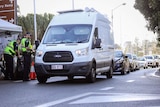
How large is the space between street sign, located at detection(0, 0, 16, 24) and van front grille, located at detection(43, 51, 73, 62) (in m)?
10.7

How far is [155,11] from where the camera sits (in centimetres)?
2600

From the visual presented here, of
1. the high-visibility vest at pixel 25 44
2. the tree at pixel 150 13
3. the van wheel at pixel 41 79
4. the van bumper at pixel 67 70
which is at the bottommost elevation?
the van wheel at pixel 41 79

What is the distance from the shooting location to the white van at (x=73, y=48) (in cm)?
1306

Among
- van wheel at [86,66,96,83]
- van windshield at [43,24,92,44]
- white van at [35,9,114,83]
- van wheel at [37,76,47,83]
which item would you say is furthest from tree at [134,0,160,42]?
van wheel at [37,76,47,83]

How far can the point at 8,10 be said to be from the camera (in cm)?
2391

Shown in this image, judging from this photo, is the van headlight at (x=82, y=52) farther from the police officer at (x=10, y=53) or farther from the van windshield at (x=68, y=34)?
the police officer at (x=10, y=53)

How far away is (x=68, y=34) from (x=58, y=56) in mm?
1309

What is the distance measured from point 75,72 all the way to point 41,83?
1.48 metres

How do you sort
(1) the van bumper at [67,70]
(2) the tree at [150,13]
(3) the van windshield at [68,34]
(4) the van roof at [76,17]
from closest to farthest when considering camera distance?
(1) the van bumper at [67,70] → (3) the van windshield at [68,34] → (4) the van roof at [76,17] → (2) the tree at [150,13]

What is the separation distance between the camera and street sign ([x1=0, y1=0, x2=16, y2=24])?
23688 mm

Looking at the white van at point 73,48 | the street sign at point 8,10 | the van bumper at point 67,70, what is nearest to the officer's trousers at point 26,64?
the white van at point 73,48

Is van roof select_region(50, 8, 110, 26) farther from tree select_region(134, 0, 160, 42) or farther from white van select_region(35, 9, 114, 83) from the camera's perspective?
tree select_region(134, 0, 160, 42)

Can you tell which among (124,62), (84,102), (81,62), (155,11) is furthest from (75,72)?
(155,11)

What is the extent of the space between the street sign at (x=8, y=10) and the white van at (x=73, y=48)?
878 cm
